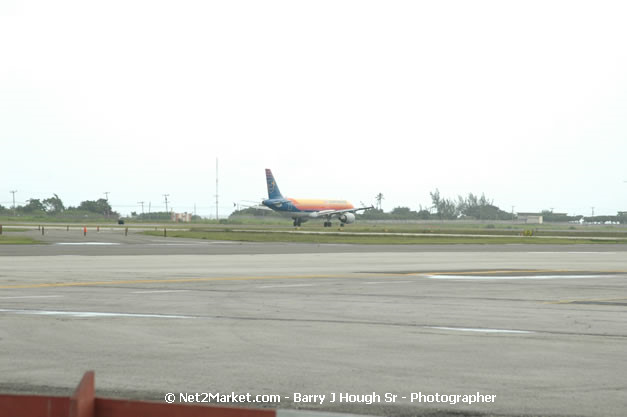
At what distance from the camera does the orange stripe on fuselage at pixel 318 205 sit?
117m

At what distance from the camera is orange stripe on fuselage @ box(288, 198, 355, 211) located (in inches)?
4606

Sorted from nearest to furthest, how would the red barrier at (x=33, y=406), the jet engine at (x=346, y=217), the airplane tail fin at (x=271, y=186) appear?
the red barrier at (x=33, y=406) < the airplane tail fin at (x=271, y=186) < the jet engine at (x=346, y=217)

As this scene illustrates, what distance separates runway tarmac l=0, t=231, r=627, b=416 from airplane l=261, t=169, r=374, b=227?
9126 cm

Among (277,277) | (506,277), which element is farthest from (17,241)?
(506,277)

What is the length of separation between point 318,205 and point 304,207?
2.69 metres

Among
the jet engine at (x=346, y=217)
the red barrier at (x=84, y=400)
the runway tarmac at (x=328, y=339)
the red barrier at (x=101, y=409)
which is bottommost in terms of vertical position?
the runway tarmac at (x=328, y=339)

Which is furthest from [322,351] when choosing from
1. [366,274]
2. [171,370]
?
[366,274]

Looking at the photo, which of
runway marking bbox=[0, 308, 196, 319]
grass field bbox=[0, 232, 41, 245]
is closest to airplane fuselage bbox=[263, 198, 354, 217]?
grass field bbox=[0, 232, 41, 245]

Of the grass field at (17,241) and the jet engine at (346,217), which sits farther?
the jet engine at (346,217)

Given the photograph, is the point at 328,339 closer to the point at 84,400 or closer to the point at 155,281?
the point at 84,400

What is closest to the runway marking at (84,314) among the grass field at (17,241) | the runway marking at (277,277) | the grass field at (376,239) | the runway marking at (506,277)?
the runway marking at (277,277)

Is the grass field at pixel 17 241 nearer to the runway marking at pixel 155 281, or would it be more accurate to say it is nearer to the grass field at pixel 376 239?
→ the grass field at pixel 376 239

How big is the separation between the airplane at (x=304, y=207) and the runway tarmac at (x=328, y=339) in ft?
299

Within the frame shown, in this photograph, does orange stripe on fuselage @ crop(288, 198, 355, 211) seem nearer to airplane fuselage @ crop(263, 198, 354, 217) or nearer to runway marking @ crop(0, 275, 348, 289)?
airplane fuselage @ crop(263, 198, 354, 217)
